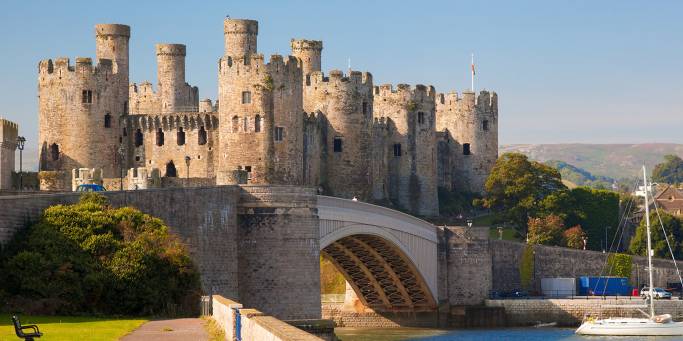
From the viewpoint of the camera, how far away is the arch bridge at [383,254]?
64.7m

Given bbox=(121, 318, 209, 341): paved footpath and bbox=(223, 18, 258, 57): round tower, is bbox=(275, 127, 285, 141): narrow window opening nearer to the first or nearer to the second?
bbox=(223, 18, 258, 57): round tower

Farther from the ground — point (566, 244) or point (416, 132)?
point (416, 132)

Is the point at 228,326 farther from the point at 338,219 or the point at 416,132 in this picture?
the point at 416,132

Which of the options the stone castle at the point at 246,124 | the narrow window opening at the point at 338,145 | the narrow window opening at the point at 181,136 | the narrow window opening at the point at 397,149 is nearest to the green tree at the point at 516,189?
the stone castle at the point at 246,124

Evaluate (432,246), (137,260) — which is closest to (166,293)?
(137,260)

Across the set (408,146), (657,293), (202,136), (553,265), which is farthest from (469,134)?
(202,136)

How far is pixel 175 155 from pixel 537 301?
19906 millimetres

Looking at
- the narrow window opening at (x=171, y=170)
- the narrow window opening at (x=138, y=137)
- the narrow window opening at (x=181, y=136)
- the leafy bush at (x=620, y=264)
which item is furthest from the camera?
the leafy bush at (x=620, y=264)

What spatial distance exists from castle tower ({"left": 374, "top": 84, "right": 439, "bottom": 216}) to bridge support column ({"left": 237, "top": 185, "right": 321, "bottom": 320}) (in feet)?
138

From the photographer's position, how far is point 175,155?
86750 millimetres

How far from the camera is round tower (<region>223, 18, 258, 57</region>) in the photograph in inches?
3383

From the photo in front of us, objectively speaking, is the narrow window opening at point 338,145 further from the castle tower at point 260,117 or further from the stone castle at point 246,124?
the castle tower at point 260,117

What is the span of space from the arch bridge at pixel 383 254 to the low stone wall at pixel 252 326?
28815 mm

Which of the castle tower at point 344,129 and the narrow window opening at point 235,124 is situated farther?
the castle tower at point 344,129
